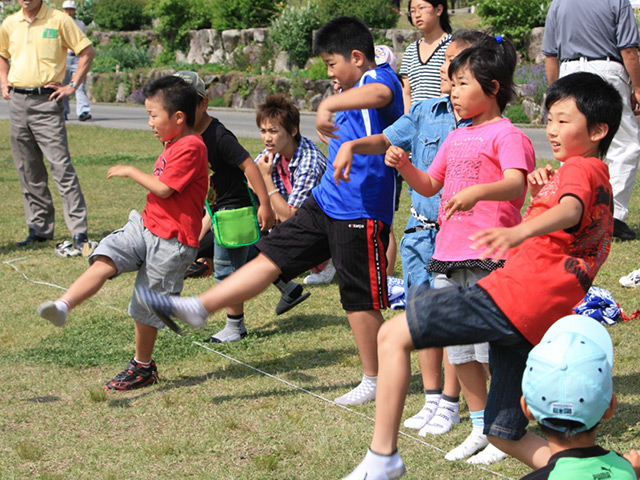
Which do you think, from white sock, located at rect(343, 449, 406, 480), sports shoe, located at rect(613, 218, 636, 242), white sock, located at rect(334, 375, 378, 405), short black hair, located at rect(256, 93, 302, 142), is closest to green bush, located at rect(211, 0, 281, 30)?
sports shoe, located at rect(613, 218, 636, 242)

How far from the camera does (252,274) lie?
393 cm

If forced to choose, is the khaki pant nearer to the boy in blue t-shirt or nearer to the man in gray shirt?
the boy in blue t-shirt

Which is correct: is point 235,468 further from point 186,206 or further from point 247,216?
point 247,216

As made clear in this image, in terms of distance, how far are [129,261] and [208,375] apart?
32.0 inches

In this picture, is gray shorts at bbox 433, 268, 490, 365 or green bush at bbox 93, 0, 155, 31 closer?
gray shorts at bbox 433, 268, 490, 365

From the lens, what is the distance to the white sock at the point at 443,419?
377 cm

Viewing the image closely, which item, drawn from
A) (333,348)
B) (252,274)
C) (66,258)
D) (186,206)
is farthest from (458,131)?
(66,258)

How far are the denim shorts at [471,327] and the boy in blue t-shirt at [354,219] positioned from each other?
1234 mm

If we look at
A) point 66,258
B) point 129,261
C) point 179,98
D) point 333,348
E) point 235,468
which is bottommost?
point 66,258

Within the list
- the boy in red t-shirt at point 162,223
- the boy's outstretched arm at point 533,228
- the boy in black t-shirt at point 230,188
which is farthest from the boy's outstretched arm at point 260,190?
the boy's outstretched arm at point 533,228

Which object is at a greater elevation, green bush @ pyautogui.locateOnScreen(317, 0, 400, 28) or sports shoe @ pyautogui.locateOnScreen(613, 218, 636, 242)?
sports shoe @ pyautogui.locateOnScreen(613, 218, 636, 242)

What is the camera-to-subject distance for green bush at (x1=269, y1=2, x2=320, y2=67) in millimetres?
28125

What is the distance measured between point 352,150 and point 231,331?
7.27 feet

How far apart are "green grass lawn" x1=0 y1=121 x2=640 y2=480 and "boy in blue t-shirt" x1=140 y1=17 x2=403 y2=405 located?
0.44 m
